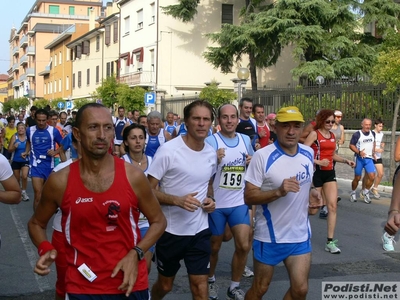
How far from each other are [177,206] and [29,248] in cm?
430

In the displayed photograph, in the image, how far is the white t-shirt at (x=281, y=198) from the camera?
4777 mm

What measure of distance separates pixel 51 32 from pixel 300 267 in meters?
94.0

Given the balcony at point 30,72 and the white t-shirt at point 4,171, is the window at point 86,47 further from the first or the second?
the white t-shirt at point 4,171

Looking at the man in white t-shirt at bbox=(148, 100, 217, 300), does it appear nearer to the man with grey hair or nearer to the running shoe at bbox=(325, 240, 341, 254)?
the running shoe at bbox=(325, 240, 341, 254)

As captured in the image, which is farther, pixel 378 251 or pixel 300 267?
pixel 378 251

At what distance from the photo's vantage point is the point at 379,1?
108 ft

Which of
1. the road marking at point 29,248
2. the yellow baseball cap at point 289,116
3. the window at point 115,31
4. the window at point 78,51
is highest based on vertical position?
the window at point 115,31

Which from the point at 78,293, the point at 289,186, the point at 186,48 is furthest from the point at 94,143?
the point at 186,48

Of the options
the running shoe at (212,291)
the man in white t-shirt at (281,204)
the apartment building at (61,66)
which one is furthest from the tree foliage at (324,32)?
the apartment building at (61,66)

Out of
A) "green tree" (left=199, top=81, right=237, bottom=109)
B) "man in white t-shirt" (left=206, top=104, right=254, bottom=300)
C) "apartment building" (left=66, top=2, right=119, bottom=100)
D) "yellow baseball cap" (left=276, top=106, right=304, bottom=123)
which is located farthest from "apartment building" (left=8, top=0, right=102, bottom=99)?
"yellow baseball cap" (left=276, top=106, right=304, bottom=123)

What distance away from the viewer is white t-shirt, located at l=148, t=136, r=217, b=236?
510 centimetres

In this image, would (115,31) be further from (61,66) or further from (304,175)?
(304,175)

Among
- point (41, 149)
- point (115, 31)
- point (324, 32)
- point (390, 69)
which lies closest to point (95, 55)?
point (115, 31)

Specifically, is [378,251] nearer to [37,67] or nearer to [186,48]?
[186,48]
